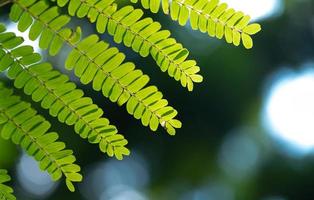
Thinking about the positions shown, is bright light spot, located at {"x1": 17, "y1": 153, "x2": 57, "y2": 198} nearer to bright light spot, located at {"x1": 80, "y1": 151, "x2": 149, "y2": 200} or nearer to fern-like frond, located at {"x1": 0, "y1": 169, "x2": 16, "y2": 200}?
bright light spot, located at {"x1": 80, "y1": 151, "x2": 149, "y2": 200}

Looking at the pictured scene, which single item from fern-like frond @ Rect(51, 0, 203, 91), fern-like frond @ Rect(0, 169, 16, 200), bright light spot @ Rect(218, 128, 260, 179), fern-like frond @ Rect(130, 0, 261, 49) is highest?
bright light spot @ Rect(218, 128, 260, 179)

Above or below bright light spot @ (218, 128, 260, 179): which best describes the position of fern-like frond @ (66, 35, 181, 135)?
below

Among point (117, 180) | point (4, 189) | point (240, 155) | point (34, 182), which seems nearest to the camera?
point (4, 189)

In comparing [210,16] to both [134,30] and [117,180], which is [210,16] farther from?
[117,180]

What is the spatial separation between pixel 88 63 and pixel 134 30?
0.40ft

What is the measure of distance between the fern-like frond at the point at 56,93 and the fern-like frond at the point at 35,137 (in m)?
0.04

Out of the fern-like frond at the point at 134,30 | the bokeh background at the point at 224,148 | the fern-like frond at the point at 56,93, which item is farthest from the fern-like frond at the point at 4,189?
the bokeh background at the point at 224,148

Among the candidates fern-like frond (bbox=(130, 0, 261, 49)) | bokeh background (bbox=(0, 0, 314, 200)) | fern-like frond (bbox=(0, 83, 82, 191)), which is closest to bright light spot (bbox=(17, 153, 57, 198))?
bokeh background (bbox=(0, 0, 314, 200))

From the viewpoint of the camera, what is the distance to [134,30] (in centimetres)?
131

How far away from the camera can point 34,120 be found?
1331 mm

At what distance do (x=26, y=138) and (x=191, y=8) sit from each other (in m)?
0.45

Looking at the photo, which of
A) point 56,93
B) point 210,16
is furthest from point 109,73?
point 210,16

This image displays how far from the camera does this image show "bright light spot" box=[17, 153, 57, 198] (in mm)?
8909

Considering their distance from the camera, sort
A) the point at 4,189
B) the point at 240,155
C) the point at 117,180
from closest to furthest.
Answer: the point at 4,189 → the point at 240,155 → the point at 117,180
